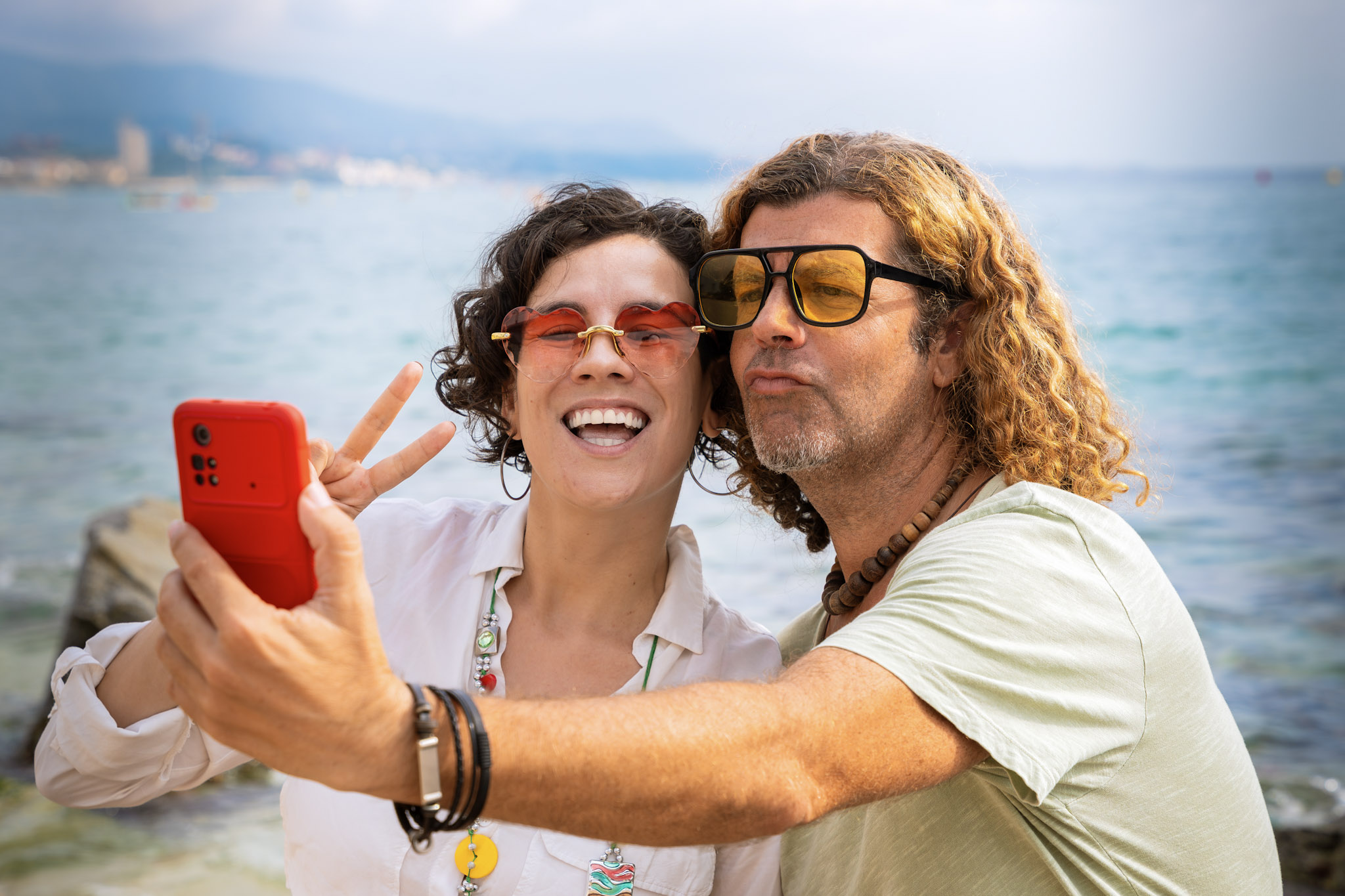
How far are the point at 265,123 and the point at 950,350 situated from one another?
81085 mm

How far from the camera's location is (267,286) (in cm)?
3609

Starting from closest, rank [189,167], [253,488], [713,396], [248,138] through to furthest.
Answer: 1. [253,488]
2. [713,396]
3. [189,167]
4. [248,138]

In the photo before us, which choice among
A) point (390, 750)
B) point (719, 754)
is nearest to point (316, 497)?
point (390, 750)

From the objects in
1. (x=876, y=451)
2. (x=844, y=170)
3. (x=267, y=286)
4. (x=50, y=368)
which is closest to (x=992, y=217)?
(x=844, y=170)

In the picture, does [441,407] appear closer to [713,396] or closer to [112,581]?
[112,581]

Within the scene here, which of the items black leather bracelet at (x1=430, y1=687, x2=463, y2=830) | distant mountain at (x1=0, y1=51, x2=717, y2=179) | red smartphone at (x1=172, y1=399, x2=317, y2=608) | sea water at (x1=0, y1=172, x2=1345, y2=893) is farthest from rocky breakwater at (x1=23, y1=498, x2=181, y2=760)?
distant mountain at (x1=0, y1=51, x2=717, y2=179)

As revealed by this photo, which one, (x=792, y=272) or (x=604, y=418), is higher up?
(x=792, y=272)

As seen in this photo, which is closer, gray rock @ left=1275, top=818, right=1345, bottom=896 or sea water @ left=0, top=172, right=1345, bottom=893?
gray rock @ left=1275, top=818, right=1345, bottom=896

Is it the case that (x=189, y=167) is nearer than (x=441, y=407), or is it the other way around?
(x=441, y=407)

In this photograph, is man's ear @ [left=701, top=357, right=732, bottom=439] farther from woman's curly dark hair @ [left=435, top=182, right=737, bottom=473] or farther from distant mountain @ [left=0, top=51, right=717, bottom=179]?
distant mountain @ [left=0, top=51, right=717, bottom=179]

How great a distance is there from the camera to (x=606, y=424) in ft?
9.07

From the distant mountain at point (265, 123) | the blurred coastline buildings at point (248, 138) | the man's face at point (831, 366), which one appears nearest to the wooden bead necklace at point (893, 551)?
the man's face at point (831, 366)

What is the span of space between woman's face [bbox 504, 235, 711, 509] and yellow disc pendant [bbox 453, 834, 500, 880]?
830mm

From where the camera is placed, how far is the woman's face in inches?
106
